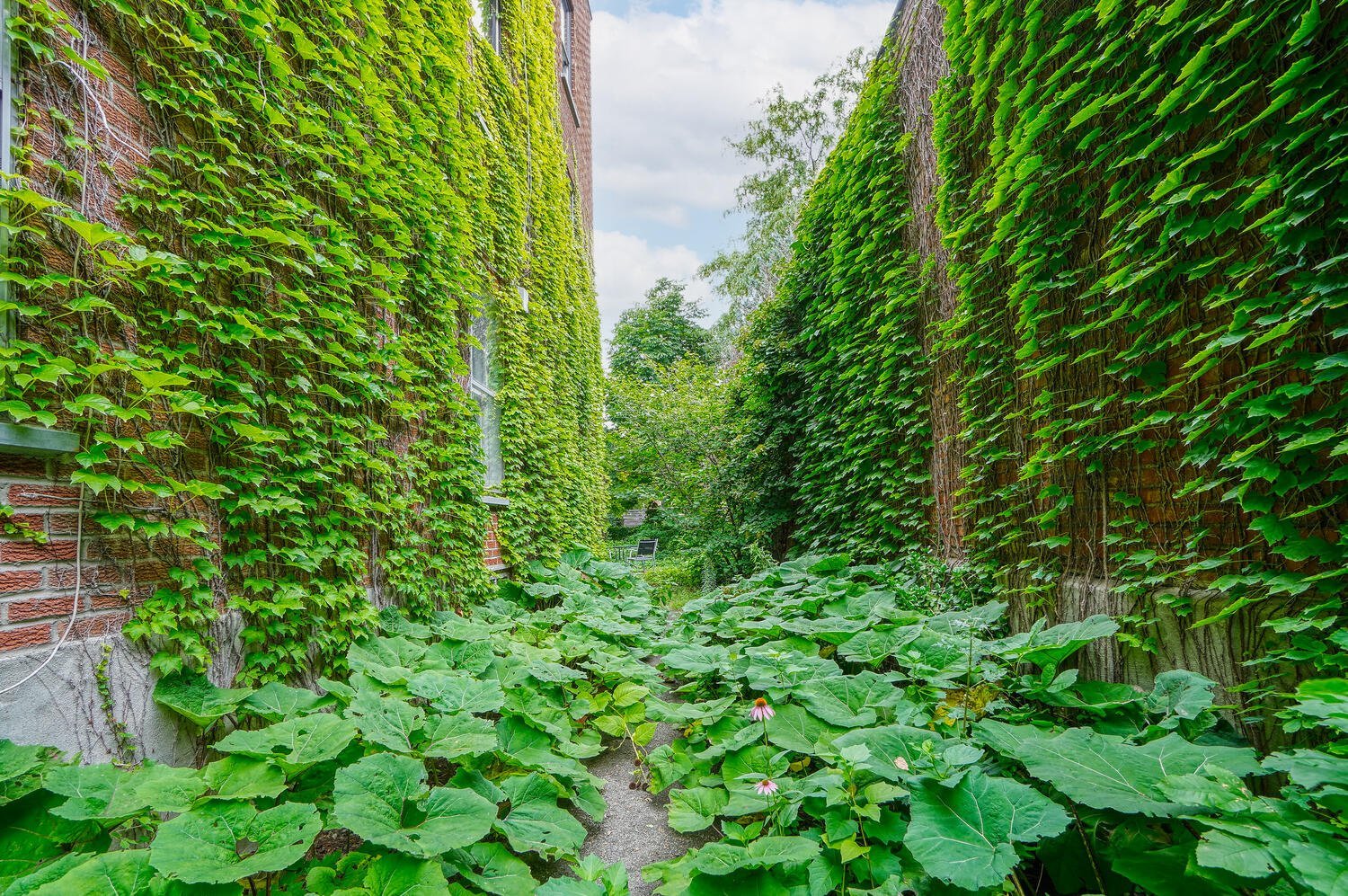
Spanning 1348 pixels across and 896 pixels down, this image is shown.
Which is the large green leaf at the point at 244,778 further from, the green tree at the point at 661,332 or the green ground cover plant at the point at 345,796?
the green tree at the point at 661,332

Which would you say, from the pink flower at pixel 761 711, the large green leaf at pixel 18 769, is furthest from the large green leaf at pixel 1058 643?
the large green leaf at pixel 18 769

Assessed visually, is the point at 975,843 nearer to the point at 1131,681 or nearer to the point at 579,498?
the point at 1131,681

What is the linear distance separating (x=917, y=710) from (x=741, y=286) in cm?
1470

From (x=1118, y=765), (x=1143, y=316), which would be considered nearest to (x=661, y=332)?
(x=1143, y=316)

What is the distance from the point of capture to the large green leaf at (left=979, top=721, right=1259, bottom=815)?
1125 millimetres

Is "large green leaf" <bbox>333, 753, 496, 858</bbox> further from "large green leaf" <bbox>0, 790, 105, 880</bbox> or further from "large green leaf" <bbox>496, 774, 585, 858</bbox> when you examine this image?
"large green leaf" <bbox>0, 790, 105, 880</bbox>

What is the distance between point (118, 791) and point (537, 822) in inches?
37.7

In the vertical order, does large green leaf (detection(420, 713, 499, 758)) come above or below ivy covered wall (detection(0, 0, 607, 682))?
below

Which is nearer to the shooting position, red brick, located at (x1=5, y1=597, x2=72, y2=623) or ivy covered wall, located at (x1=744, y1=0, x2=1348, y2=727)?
red brick, located at (x1=5, y1=597, x2=72, y2=623)

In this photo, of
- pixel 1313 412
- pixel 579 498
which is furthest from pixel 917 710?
pixel 579 498

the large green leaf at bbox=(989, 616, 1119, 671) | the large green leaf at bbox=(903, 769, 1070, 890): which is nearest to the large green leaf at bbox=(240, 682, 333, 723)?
the large green leaf at bbox=(903, 769, 1070, 890)

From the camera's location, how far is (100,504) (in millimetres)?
1522

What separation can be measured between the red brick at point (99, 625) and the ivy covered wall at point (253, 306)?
0.12 ft

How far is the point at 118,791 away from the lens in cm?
119
